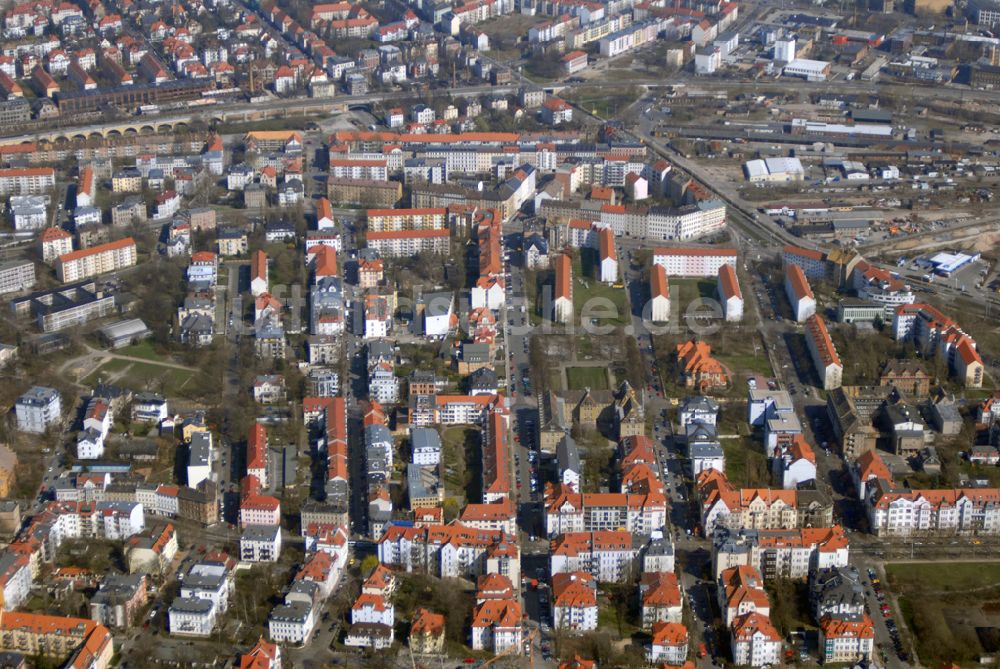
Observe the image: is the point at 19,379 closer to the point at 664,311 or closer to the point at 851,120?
the point at 664,311

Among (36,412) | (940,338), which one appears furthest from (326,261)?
(940,338)

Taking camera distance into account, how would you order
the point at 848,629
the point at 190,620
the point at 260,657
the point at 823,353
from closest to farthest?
the point at 260,657, the point at 848,629, the point at 190,620, the point at 823,353

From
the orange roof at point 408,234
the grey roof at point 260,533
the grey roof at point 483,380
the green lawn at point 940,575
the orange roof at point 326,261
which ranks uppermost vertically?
the grey roof at point 260,533

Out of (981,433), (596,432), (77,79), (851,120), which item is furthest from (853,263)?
(77,79)

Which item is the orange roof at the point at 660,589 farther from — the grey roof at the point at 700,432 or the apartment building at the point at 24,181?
the apartment building at the point at 24,181

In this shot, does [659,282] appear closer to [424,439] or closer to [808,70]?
[424,439]

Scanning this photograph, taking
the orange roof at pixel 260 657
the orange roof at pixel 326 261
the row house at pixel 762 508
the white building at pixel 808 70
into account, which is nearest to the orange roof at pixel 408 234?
the orange roof at pixel 326 261

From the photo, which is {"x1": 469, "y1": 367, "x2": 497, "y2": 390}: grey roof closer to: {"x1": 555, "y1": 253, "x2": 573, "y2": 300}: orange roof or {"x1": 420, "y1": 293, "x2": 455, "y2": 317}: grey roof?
{"x1": 420, "y1": 293, "x2": 455, "y2": 317}: grey roof
